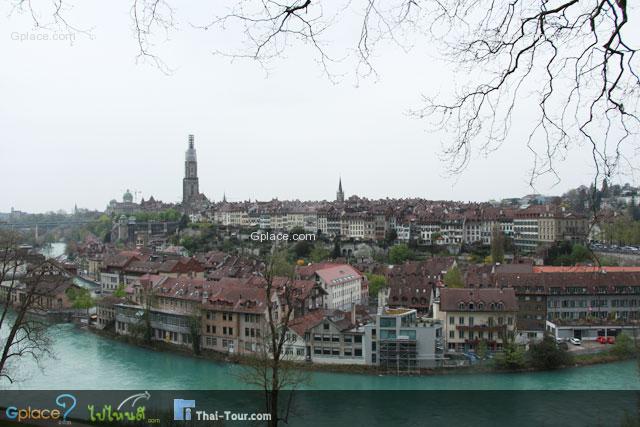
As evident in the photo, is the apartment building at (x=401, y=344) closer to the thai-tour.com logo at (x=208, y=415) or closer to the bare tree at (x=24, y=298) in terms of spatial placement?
the thai-tour.com logo at (x=208, y=415)

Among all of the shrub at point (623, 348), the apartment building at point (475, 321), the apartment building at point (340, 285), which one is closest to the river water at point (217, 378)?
the shrub at point (623, 348)

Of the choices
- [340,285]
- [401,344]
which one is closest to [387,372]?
[401,344]

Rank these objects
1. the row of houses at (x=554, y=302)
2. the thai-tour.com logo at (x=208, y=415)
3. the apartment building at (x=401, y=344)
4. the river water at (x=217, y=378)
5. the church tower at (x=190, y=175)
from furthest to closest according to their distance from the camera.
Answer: the church tower at (x=190, y=175) < the row of houses at (x=554, y=302) < the apartment building at (x=401, y=344) < the river water at (x=217, y=378) < the thai-tour.com logo at (x=208, y=415)

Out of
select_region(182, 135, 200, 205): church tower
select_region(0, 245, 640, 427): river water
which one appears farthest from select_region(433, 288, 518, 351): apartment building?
select_region(182, 135, 200, 205): church tower

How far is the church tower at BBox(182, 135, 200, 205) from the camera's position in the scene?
36.0 m

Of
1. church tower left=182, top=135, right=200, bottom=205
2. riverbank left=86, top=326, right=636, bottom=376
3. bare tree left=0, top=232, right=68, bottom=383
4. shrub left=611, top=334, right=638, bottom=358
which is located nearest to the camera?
bare tree left=0, top=232, right=68, bottom=383

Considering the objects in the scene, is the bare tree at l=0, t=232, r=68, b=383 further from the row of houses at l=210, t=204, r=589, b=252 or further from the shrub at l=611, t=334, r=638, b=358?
the row of houses at l=210, t=204, r=589, b=252

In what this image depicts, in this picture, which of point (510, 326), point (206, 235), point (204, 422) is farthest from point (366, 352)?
point (206, 235)

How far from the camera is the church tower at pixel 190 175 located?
36000 millimetres

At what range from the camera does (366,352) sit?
8.33 metres

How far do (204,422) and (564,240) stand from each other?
41.5 feet

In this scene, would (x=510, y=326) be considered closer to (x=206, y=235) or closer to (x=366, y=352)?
(x=366, y=352)

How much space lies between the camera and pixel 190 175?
119 ft

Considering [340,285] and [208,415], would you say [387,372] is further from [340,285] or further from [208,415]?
[340,285]
